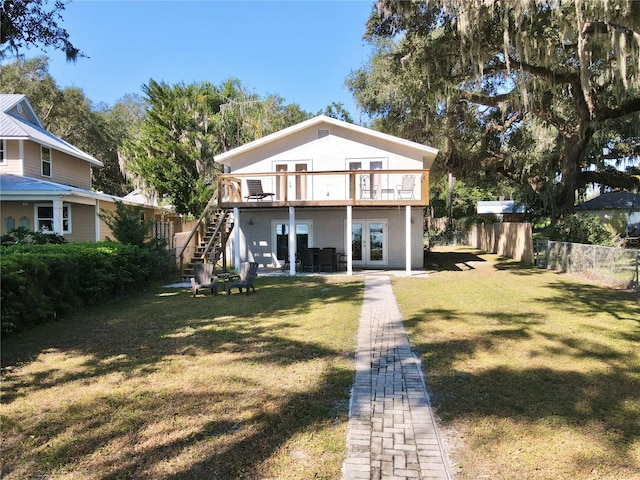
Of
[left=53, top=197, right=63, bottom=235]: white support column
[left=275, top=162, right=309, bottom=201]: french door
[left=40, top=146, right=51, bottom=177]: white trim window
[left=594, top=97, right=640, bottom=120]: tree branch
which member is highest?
[left=594, top=97, right=640, bottom=120]: tree branch

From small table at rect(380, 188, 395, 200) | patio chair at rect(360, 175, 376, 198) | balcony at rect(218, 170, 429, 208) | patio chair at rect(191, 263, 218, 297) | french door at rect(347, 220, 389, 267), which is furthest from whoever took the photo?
french door at rect(347, 220, 389, 267)

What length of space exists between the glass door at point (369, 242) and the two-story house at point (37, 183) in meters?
9.96

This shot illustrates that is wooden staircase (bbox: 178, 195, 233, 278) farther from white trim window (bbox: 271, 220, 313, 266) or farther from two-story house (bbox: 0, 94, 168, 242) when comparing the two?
two-story house (bbox: 0, 94, 168, 242)

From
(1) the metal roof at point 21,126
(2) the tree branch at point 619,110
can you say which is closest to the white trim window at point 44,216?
(1) the metal roof at point 21,126

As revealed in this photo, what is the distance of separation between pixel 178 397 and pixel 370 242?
13647mm

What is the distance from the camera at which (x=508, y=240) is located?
21.6 m

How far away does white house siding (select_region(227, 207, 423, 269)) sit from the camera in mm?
16656

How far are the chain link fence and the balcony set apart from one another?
17.4 feet

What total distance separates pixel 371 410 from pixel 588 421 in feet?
6.33

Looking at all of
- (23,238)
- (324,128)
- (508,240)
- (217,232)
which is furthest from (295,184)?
(508,240)

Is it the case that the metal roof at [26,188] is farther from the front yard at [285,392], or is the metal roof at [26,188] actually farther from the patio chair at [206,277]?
the front yard at [285,392]

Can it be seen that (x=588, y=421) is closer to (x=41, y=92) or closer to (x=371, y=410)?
(x=371, y=410)

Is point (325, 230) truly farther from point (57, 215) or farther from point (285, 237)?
point (57, 215)

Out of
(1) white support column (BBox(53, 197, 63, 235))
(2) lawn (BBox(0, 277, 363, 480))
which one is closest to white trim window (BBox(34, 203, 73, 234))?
(1) white support column (BBox(53, 197, 63, 235))
